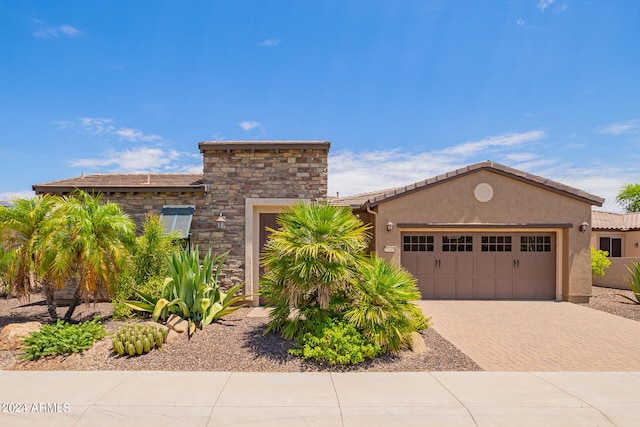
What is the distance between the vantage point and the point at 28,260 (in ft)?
25.8

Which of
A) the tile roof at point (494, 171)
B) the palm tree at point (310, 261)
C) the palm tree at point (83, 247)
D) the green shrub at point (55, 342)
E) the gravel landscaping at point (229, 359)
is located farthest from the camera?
the tile roof at point (494, 171)

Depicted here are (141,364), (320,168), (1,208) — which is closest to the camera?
(141,364)

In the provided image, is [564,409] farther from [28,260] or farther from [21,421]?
[28,260]

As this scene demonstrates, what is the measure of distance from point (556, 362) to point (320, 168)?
309 inches

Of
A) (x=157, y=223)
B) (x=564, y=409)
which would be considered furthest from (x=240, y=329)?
(x=564, y=409)

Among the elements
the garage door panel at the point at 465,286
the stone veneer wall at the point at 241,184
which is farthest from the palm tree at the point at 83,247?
the garage door panel at the point at 465,286

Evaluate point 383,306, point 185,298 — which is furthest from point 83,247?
point 383,306

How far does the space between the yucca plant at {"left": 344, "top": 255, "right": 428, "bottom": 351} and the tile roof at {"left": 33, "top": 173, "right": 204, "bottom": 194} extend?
6.82 m

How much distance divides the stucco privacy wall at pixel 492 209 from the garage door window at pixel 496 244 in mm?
593

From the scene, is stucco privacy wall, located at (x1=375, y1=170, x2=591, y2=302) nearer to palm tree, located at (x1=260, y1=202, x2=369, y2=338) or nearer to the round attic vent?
the round attic vent

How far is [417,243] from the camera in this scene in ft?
41.7

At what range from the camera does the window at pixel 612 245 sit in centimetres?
2016

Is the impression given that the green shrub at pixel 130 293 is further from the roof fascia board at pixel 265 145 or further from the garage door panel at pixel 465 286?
the garage door panel at pixel 465 286

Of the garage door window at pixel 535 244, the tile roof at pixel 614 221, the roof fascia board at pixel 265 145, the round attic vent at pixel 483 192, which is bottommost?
the garage door window at pixel 535 244
